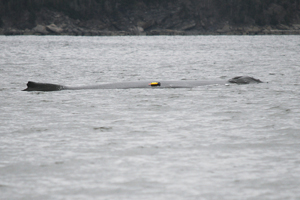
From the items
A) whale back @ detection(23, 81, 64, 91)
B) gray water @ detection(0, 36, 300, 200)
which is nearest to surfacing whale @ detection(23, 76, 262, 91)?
whale back @ detection(23, 81, 64, 91)

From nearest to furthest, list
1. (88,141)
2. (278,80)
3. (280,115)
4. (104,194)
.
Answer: (104,194)
(88,141)
(280,115)
(278,80)

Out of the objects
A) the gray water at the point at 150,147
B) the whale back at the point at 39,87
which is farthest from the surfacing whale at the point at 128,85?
the gray water at the point at 150,147

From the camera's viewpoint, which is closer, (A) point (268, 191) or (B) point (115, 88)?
Answer: (A) point (268, 191)

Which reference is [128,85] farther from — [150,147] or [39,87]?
[150,147]

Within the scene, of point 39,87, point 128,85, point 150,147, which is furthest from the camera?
point 128,85

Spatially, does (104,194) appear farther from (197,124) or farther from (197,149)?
(197,124)

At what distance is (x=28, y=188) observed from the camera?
8.29 meters

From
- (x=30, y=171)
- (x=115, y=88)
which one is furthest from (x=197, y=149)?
(x=115, y=88)

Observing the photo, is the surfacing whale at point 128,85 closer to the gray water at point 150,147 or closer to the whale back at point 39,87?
the whale back at point 39,87

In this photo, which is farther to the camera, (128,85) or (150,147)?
(128,85)

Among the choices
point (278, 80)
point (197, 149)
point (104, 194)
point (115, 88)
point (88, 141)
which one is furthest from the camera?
point (278, 80)

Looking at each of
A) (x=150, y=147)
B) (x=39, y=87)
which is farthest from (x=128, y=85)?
(x=150, y=147)

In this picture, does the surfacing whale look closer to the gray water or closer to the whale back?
the whale back

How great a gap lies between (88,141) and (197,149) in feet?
9.35
